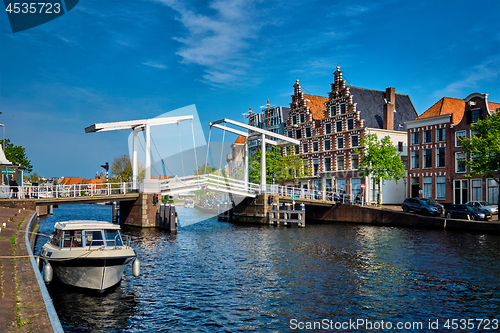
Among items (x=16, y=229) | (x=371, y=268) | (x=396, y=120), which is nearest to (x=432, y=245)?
(x=371, y=268)

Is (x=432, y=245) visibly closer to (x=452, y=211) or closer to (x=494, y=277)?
(x=494, y=277)

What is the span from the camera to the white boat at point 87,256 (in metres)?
13.4

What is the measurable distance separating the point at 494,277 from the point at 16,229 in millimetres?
20179

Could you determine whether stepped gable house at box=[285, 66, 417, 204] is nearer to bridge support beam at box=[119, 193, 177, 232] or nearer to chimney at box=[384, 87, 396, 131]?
chimney at box=[384, 87, 396, 131]

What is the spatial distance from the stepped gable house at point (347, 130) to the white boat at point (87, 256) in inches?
1370

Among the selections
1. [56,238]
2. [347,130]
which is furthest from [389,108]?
[56,238]

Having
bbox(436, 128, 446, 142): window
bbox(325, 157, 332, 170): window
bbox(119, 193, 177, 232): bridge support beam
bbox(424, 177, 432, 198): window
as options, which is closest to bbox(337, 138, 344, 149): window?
bbox(325, 157, 332, 170): window

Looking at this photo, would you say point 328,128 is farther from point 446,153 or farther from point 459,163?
point 459,163

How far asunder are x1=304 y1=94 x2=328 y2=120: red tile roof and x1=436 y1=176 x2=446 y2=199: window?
1980 cm

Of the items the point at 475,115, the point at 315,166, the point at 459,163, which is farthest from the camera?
the point at 315,166

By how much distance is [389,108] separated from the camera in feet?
166

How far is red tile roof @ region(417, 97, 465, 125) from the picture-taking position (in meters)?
41.2

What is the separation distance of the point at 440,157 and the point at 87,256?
3607 centimetres

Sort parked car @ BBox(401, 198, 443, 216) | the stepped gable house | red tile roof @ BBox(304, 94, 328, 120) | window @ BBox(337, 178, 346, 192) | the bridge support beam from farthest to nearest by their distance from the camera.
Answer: red tile roof @ BBox(304, 94, 328, 120), window @ BBox(337, 178, 346, 192), the stepped gable house, parked car @ BBox(401, 198, 443, 216), the bridge support beam
